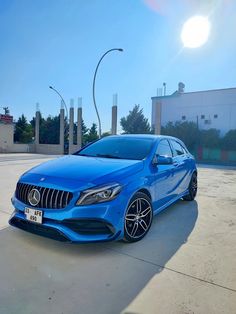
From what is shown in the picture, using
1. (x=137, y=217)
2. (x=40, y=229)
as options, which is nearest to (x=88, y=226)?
A: (x=40, y=229)

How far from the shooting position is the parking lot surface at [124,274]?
228 cm

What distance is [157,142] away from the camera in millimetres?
4539

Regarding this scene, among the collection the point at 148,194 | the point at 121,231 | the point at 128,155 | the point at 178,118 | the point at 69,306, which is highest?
the point at 178,118

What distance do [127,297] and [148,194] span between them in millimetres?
1642

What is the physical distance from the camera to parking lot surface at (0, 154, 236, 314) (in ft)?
7.49

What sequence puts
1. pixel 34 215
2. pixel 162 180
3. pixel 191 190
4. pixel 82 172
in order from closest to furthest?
pixel 34 215, pixel 82 172, pixel 162 180, pixel 191 190

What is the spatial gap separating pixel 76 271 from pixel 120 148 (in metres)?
2.24

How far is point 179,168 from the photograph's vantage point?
198 inches

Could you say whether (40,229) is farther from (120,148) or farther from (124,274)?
(120,148)

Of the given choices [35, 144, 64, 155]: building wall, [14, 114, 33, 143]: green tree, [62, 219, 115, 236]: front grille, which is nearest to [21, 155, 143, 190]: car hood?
[62, 219, 115, 236]: front grille

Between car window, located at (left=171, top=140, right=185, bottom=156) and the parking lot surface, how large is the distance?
1.66 m

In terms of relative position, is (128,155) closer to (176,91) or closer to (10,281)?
(10,281)

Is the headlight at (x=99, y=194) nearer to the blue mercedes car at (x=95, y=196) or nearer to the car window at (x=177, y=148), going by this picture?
the blue mercedes car at (x=95, y=196)

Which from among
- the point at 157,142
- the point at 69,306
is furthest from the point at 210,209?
the point at 69,306
